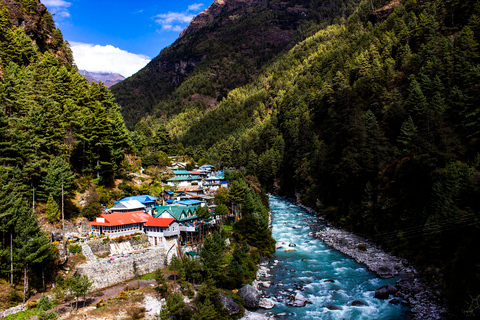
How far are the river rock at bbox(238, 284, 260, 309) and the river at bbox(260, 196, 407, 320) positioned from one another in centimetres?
157

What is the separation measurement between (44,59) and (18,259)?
45.5 metres

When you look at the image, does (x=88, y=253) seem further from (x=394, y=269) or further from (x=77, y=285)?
(x=394, y=269)

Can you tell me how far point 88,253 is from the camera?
3222cm

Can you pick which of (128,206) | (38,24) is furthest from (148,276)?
(38,24)

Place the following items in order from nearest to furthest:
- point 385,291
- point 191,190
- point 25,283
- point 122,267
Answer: point 25,283 → point 385,291 → point 122,267 → point 191,190

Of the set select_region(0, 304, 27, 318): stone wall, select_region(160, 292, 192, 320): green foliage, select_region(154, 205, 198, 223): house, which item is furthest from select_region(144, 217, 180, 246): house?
select_region(0, 304, 27, 318): stone wall

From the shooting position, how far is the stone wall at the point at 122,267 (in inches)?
1164

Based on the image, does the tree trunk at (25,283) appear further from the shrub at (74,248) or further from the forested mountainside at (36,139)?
the shrub at (74,248)

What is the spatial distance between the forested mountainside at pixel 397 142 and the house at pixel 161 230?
30.2m

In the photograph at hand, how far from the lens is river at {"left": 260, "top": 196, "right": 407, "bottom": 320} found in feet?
91.7

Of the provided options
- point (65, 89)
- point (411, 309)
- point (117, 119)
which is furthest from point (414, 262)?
point (65, 89)

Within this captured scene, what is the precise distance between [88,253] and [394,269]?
118 feet

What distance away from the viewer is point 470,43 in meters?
56.0

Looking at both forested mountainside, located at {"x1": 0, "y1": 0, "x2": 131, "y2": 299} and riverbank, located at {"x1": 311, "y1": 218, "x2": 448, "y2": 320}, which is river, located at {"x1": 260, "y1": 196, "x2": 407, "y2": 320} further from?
forested mountainside, located at {"x1": 0, "y1": 0, "x2": 131, "y2": 299}
